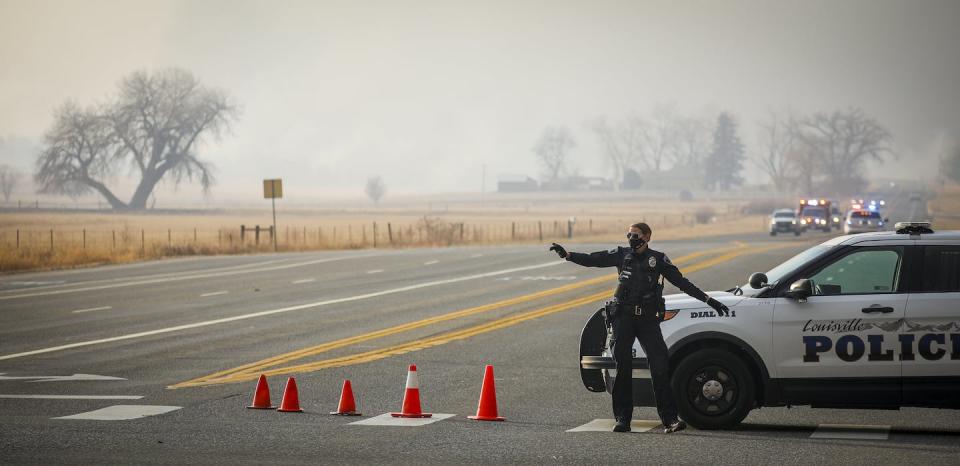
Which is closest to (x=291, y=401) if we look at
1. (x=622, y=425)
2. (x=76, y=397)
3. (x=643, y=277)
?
(x=76, y=397)

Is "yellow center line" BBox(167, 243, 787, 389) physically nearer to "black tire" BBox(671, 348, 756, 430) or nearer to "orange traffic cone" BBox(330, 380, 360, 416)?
"orange traffic cone" BBox(330, 380, 360, 416)

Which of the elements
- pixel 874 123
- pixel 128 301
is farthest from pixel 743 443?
pixel 874 123

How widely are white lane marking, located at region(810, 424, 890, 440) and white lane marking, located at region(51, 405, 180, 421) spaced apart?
640cm

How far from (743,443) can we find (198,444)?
4503 mm

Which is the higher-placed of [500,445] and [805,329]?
[805,329]

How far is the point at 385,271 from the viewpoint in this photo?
3928 cm

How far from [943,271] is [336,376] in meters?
7.83

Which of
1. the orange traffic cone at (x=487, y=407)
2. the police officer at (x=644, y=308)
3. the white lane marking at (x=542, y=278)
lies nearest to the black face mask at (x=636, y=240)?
the police officer at (x=644, y=308)

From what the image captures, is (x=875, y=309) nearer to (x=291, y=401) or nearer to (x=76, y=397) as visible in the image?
(x=291, y=401)

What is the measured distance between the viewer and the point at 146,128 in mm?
136125

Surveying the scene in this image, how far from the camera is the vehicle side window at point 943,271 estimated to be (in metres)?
10.9

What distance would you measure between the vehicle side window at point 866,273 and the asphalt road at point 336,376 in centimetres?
129

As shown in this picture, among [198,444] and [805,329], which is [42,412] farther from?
[805,329]

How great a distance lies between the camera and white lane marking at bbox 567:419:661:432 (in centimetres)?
1149
